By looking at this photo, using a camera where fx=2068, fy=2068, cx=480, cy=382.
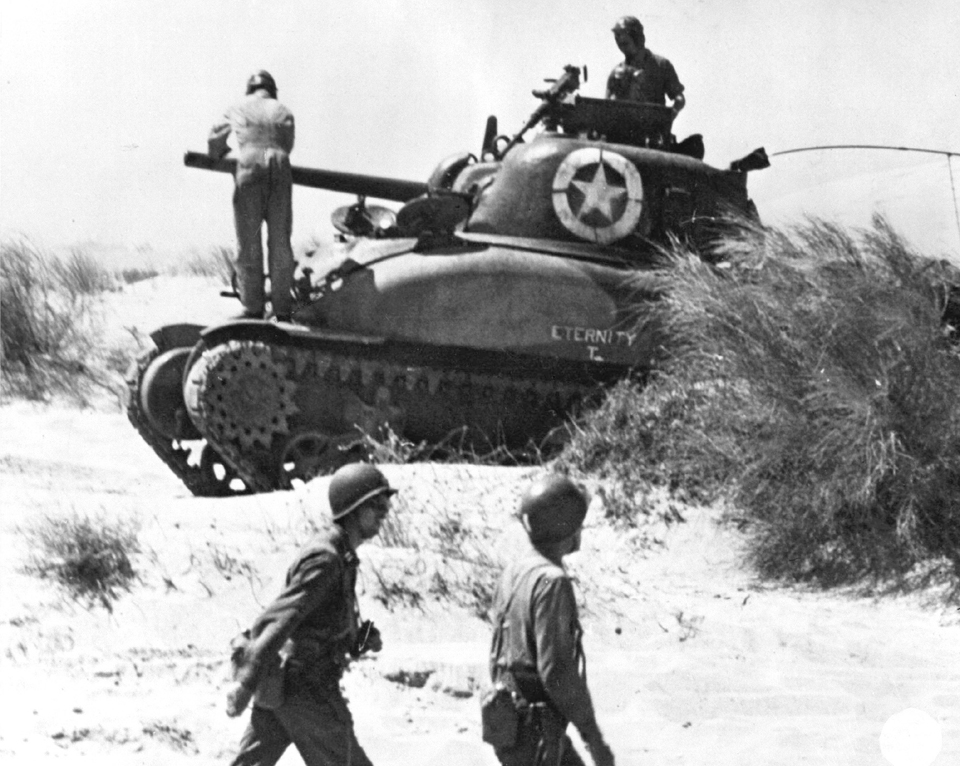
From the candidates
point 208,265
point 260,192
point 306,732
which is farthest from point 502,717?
point 208,265

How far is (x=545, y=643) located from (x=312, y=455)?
8.37 meters

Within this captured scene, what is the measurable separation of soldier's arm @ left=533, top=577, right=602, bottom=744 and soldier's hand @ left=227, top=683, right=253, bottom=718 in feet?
2.90

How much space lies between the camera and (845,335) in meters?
11.9

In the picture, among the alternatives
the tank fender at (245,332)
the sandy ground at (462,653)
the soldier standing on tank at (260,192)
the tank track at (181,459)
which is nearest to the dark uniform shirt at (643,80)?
the soldier standing on tank at (260,192)

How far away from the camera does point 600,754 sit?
5.58m

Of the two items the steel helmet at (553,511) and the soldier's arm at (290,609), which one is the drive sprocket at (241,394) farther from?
the steel helmet at (553,511)

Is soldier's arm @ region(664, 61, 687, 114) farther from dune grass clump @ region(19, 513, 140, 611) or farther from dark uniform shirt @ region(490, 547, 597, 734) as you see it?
dark uniform shirt @ region(490, 547, 597, 734)

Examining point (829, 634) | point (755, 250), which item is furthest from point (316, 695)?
point (755, 250)

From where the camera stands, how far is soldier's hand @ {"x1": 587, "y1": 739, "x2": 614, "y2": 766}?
5.57 m

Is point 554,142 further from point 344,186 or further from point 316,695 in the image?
point 316,695

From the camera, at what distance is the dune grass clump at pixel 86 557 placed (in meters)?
10.1

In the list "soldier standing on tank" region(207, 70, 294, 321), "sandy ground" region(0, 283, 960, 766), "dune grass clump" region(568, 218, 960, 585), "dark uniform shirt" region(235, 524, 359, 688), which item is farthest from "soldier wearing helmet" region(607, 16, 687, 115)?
"dark uniform shirt" region(235, 524, 359, 688)

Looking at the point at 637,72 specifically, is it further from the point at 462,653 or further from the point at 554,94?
the point at 462,653

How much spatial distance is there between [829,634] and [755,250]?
359cm
